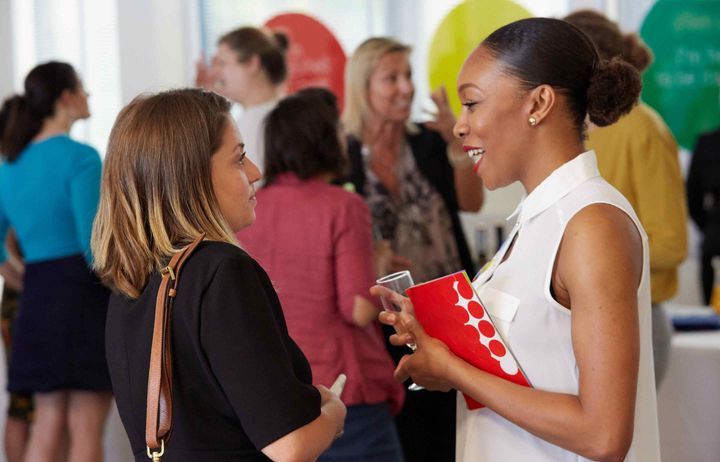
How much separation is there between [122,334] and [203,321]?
0.65ft

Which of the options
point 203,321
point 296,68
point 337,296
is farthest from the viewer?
point 296,68

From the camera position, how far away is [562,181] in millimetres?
1359

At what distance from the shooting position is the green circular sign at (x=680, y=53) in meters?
4.80

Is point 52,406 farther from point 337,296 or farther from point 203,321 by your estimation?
point 203,321

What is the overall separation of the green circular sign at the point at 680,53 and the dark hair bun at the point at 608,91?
350 cm

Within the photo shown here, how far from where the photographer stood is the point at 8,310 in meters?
3.54

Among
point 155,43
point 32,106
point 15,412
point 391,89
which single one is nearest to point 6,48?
point 155,43

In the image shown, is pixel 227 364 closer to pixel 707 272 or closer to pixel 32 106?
pixel 32 106

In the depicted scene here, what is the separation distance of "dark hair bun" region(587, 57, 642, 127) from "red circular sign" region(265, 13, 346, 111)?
3.48m

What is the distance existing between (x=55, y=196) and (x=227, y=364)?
75.0 inches

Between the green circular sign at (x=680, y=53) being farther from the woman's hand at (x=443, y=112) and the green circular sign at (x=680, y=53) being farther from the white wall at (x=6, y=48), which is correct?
the white wall at (x=6, y=48)

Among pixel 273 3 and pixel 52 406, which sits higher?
pixel 273 3

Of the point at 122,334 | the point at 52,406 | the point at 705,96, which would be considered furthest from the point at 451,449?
the point at 705,96

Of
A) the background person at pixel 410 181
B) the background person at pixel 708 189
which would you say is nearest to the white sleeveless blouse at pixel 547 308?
the background person at pixel 410 181
